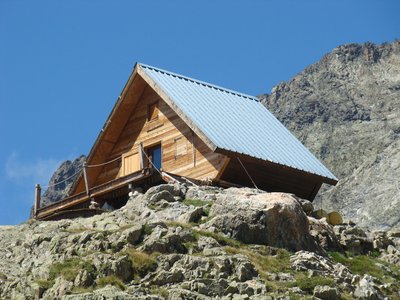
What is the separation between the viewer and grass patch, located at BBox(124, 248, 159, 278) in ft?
91.2

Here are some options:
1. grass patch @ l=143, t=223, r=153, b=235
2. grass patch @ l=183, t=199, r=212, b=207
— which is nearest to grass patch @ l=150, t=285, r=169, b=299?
grass patch @ l=143, t=223, r=153, b=235

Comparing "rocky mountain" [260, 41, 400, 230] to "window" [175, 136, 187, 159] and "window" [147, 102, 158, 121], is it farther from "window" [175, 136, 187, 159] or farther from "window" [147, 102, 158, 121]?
"window" [175, 136, 187, 159]

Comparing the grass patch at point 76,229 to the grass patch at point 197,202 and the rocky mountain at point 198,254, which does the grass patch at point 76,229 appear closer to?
the rocky mountain at point 198,254

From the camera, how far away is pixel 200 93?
46344 millimetres

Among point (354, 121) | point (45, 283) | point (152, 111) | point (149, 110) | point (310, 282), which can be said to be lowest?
point (310, 282)

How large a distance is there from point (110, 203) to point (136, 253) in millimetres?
15648

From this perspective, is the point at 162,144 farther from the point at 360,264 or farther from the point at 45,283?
the point at 45,283

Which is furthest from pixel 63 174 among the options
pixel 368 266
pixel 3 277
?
pixel 3 277

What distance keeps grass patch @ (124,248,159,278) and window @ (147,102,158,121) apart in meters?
18.0

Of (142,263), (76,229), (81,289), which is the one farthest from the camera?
(76,229)

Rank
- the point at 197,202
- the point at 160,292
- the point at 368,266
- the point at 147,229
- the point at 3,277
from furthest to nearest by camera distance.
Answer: the point at 197,202 → the point at 368,266 → the point at 147,229 → the point at 3,277 → the point at 160,292

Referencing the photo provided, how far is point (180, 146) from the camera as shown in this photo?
145 feet

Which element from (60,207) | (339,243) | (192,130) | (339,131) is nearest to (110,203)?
(60,207)

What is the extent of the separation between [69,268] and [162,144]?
→ 57.3 feet
